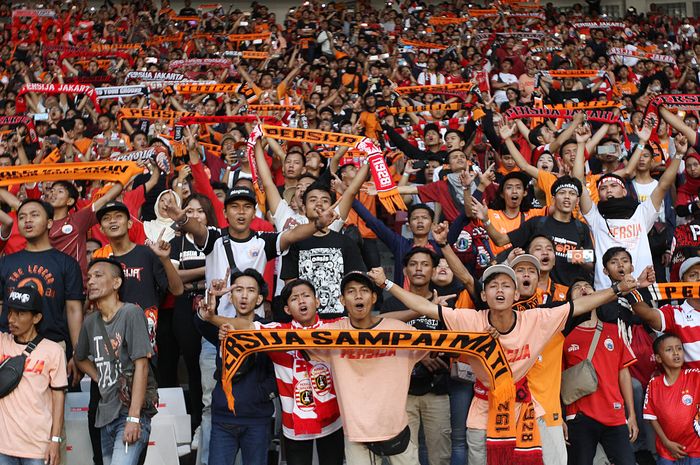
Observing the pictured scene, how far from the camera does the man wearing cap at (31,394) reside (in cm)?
560

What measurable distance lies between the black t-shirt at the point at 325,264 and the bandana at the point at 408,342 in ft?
3.32

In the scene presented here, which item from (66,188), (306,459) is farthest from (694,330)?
(66,188)

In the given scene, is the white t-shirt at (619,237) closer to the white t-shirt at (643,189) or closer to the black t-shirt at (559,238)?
the black t-shirt at (559,238)

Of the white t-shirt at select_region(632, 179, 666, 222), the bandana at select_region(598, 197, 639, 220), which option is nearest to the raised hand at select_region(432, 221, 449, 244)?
the bandana at select_region(598, 197, 639, 220)

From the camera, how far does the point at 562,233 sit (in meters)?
7.19

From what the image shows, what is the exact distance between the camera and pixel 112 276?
19.1ft

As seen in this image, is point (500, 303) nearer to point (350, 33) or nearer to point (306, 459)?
point (306, 459)

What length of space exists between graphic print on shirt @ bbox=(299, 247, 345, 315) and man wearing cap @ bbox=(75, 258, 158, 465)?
1.32 m

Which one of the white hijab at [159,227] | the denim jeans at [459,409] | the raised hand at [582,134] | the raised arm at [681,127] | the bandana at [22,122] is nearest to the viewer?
the denim jeans at [459,409]

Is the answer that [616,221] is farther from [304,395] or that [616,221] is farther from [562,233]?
[304,395]

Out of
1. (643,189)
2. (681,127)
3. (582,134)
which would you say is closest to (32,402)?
(582,134)

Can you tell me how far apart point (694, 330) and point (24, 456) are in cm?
439

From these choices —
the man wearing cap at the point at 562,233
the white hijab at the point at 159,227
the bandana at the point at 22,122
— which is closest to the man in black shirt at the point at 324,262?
the man wearing cap at the point at 562,233

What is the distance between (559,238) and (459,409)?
1.71 meters
